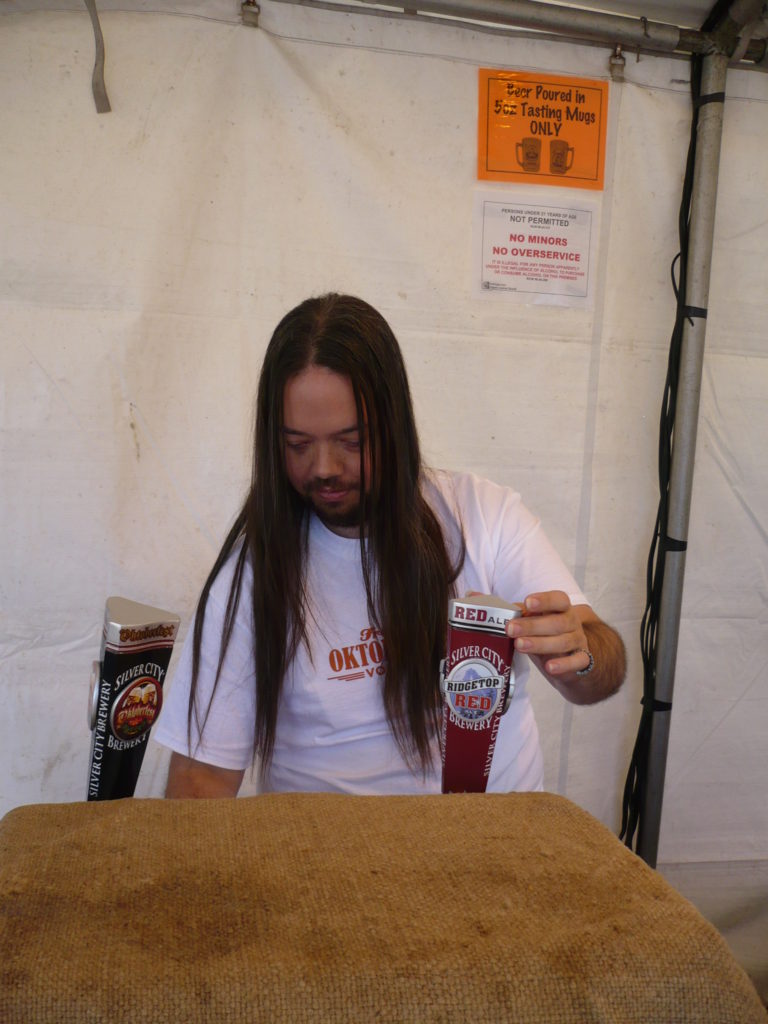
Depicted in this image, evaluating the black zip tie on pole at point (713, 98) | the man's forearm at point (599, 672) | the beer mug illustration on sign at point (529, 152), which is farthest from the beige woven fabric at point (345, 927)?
the black zip tie on pole at point (713, 98)

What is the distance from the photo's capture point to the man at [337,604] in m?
1.11

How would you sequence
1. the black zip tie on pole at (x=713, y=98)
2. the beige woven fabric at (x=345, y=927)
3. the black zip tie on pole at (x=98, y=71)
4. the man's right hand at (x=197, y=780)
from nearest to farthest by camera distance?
the beige woven fabric at (x=345, y=927) < the man's right hand at (x=197, y=780) < the black zip tie on pole at (x=98, y=71) < the black zip tie on pole at (x=713, y=98)

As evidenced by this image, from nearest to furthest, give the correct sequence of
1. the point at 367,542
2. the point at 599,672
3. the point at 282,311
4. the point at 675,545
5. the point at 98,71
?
the point at 599,672 → the point at 367,542 → the point at 98,71 → the point at 282,311 → the point at 675,545

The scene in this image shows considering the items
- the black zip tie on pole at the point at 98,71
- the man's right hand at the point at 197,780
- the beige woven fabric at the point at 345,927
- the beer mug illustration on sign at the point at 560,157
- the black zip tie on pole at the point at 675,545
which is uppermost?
the black zip tie on pole at the point at 98,71

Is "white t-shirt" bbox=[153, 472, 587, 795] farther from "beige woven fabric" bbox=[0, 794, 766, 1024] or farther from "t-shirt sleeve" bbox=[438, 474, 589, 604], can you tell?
"beige woven fabric" bbox=[0, 794, 766, 1024]

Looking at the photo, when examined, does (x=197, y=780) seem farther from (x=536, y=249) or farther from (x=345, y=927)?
(x=536, y=249)

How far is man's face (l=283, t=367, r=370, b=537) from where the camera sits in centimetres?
110

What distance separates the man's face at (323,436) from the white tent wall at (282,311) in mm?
492

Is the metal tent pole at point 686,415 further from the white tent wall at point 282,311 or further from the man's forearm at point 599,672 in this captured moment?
the man's forearm at point 599,672

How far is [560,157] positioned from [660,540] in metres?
0.80

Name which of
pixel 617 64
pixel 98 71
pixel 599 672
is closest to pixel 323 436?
pixel 599 672

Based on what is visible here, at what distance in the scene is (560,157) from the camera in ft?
5.46

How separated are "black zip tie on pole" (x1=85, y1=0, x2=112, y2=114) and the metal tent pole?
3.69ft

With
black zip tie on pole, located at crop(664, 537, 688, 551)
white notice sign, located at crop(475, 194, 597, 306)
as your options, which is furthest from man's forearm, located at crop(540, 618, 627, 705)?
white notice sign, located at crop(475, 194, 597, 306)
